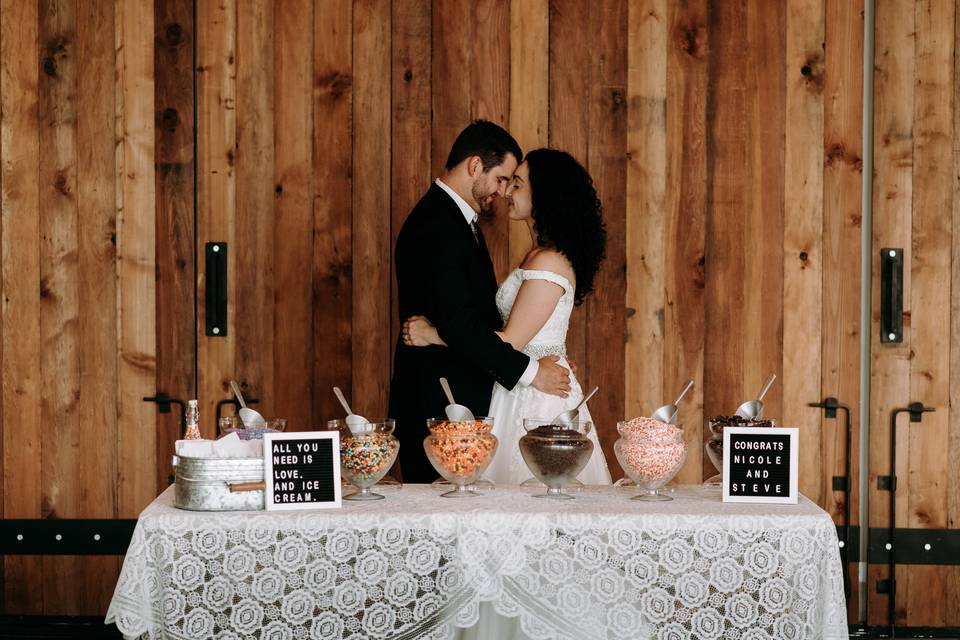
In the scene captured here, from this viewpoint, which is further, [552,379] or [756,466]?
[552,379]

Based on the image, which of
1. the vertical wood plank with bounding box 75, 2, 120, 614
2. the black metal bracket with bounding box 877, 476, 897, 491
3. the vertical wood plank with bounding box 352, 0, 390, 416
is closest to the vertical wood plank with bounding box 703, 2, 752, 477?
the black metal bracket with bounding box 877, 476, 897, 491

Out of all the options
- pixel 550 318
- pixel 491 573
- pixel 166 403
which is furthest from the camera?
pixel 166 403

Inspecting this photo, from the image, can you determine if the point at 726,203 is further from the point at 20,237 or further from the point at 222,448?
the point at 20,237

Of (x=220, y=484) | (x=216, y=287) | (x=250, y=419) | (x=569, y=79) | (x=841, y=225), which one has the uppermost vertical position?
(x=569, y=79)

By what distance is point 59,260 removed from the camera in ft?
11.9

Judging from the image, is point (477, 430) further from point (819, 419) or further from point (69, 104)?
Result: point (69, 104)

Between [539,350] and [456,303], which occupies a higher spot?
[456,303]

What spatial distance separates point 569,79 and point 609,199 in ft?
1.55

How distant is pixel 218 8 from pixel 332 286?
113 cm

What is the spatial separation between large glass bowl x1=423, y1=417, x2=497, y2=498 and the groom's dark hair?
1.22 m

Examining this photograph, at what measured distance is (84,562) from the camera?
3.67 m

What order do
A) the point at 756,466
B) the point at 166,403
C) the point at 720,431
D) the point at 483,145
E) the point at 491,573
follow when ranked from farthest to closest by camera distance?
the point at 166,403
the point at 483,145
the point at 720,431
the point at 756,466
the point at 491,573

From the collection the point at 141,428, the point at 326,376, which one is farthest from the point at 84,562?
the point at 326,376

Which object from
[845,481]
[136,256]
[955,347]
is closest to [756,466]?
[845,481]
